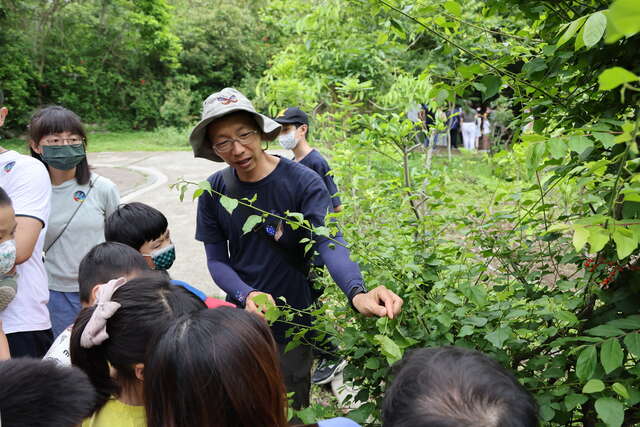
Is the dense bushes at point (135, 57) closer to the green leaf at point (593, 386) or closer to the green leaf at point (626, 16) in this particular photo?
the green leaf at point (593, 386)

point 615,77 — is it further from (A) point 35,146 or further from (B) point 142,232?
(A) point 35,146

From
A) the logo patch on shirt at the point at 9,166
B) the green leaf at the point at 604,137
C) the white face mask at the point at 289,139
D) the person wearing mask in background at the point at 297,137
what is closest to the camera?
the green leaf at the point at 604,137

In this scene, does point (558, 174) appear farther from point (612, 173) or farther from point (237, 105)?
point (237, 105)

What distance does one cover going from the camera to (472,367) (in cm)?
101

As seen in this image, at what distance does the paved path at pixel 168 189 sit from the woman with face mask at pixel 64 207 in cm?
76

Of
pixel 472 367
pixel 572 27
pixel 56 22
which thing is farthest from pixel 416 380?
pixel 56 22

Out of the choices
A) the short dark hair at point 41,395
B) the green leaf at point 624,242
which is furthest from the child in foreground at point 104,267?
the green leaf at point 624,242

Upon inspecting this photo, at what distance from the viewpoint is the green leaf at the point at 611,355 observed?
115cm

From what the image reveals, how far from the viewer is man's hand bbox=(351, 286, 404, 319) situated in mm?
1509

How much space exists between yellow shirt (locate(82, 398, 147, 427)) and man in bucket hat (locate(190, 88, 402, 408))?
2.30 feet

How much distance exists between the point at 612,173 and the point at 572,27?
50 cm

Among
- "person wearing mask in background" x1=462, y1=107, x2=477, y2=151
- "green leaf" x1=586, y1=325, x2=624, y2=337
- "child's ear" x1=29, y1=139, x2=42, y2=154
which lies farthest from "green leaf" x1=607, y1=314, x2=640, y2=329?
"person wearing mask in background" x1=462, y1=107, x2=477, y2=151

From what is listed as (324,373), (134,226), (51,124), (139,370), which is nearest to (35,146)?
(51,124)

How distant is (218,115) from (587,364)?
160 centimetres
